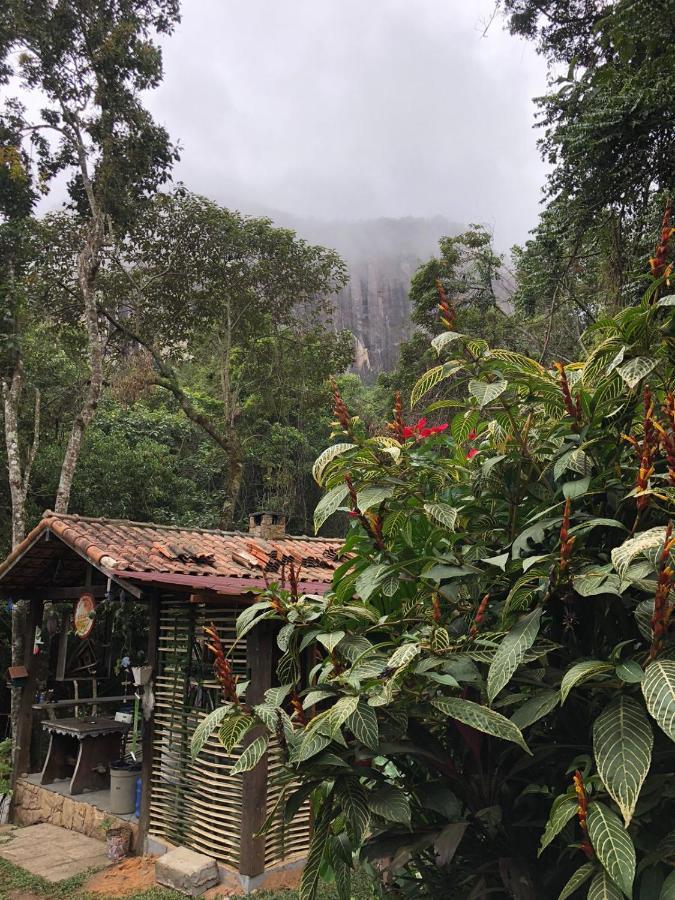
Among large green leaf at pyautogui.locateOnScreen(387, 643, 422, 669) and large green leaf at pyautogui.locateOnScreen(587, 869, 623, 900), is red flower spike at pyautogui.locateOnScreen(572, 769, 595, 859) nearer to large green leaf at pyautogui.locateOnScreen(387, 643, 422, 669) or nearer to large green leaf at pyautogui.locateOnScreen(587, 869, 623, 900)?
large green leaf at pyautogui.locateOnScreen(587, 869, 623, 900)

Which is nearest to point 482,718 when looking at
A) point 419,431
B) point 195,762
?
point 419,431

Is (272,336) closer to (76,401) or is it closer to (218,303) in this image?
(218,303)

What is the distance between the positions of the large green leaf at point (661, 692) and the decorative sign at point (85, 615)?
7.23 meters

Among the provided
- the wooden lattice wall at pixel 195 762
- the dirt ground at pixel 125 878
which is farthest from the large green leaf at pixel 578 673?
the dirt ground at pixel 125 878

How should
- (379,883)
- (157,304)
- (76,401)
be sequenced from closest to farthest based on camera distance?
(379,883), (76,401), (157,304)

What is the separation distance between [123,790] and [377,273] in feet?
197

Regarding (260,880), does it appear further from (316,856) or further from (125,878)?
(316,856)

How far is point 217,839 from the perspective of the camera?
232 inches

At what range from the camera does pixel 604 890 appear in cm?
106

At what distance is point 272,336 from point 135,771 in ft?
44.1

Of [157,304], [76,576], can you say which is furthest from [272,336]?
[76,576]

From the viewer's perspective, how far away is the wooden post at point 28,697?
8.65 meters

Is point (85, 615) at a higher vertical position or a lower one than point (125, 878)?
higher

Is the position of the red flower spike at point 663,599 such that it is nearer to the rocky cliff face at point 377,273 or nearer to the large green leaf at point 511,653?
the large green leaf at point 511,653
